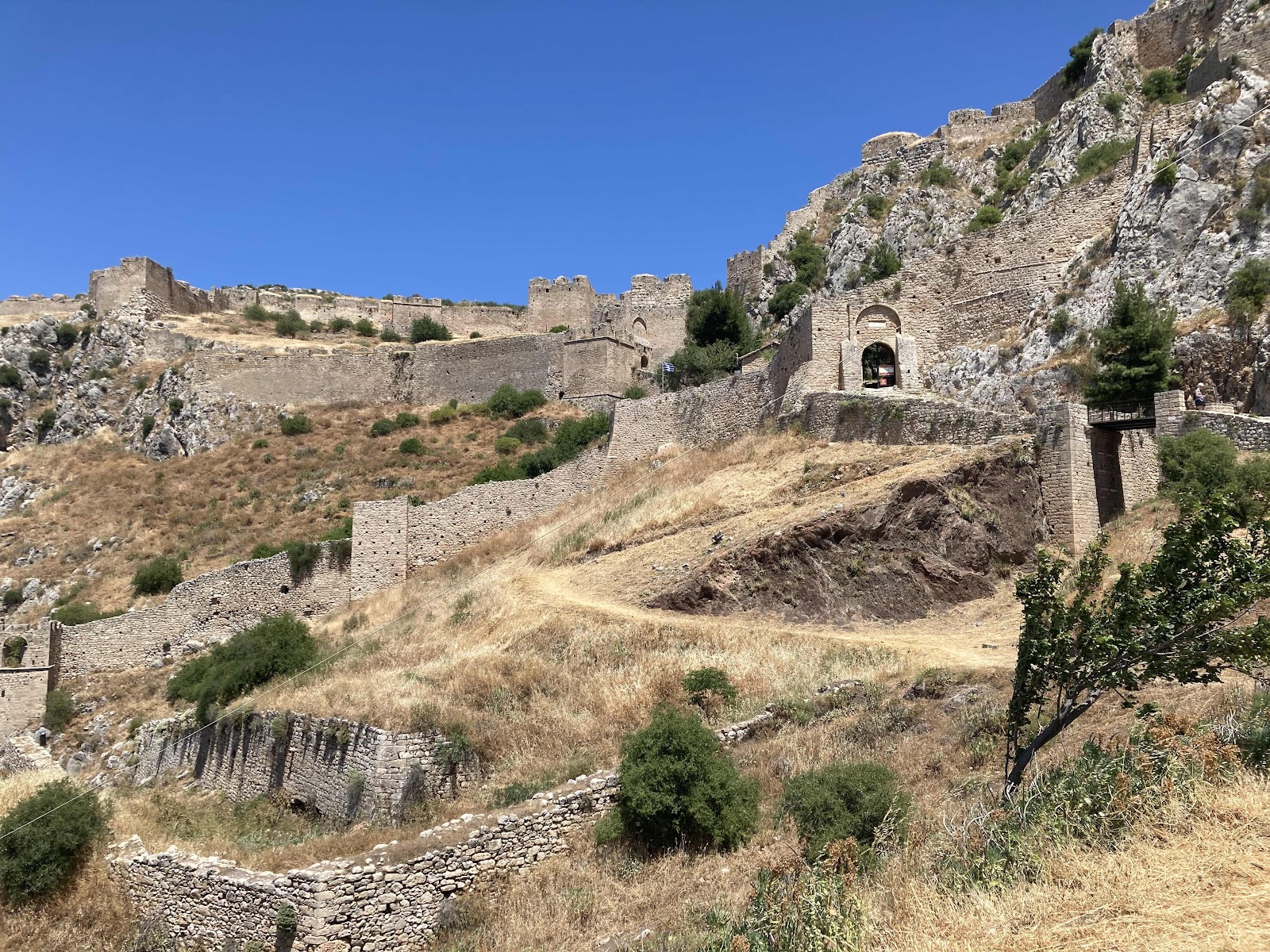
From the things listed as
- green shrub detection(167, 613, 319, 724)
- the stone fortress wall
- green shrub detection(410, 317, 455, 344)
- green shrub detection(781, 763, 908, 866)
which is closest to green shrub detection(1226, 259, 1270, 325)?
green shrub detection(781, 763, 908, 866)

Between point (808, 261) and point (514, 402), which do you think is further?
point (808, 261)

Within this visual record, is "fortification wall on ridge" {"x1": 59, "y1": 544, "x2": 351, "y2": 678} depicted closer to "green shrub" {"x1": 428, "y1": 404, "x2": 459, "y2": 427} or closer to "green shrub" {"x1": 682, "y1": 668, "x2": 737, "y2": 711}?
"green shrub" {"x1": 682, "y1": 668, "x2": 737, "y2": 711}

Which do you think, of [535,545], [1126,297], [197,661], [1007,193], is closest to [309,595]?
[197,661]

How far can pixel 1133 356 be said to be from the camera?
702 inches

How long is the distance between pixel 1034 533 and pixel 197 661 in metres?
17.9

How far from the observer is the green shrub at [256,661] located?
57.6ft

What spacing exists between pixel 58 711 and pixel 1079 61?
41966 mm

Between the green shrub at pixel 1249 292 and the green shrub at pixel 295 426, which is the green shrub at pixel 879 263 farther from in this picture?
the green shrub at pixel 295 426

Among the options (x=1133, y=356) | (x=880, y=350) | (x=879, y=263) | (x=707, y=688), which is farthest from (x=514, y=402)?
(x=707, y=688)

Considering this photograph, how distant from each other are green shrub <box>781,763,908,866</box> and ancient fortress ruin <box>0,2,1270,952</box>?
2716mm

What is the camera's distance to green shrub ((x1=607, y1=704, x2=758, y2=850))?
941 centimetres

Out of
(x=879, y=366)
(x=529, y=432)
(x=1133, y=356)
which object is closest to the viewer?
(x=1133, y=356)

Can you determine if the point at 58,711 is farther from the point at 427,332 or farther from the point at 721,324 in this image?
the point at 427,332

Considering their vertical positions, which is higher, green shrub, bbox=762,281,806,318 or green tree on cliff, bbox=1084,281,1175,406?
green shrub, bbox=762,281,806,318
